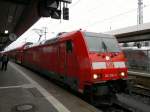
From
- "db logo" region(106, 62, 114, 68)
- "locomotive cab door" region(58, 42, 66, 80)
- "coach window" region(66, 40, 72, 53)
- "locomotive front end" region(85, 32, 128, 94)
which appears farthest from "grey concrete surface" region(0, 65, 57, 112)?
"db logo" region(106, 62, 114, 68)

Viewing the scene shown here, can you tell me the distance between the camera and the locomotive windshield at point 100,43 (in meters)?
8.97

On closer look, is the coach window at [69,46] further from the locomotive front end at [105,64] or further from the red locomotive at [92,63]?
the locomotive front end at [105,64]

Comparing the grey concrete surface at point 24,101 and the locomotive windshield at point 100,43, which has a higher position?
the locomotive windshield at point 100,43

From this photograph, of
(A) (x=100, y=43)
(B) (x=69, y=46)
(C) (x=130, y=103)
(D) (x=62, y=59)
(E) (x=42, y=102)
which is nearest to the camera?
(E) (x=42, y=102)

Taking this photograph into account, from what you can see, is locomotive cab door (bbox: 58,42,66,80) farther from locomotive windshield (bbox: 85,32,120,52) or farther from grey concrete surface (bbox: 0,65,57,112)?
locomotive windshield (bbox: 85,32,120,52)

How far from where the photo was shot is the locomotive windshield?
8969 millimetres

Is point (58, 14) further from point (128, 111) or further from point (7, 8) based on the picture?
point (128, 111)

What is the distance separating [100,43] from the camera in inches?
365

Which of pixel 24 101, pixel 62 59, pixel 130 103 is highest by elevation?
pixel 62 59

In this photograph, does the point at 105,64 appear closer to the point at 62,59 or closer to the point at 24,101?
the point at 62,59

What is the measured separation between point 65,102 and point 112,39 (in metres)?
3.41

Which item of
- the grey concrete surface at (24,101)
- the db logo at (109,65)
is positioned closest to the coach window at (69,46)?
the db logo at (109,65)

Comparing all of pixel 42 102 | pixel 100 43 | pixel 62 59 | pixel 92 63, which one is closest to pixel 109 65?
pixel 92 63

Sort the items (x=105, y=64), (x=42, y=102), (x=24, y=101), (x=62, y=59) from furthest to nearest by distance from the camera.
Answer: (x=62, y=59) → (x=105, y=64) → (x=24, y=101) → (x=42, y=102)
